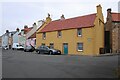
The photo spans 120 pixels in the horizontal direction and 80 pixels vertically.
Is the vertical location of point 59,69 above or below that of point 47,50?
below

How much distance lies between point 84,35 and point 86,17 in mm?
5887

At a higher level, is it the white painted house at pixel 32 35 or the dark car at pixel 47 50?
the white painted house at pixel 32 35

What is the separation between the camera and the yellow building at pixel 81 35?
3962 centimetres

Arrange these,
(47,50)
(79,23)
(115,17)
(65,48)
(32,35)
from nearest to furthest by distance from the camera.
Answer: (47,50), (79,23), (65,48), (115,17), (32,35)

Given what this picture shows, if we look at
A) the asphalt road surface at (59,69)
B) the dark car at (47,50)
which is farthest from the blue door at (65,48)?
the asphalt road surface at (59,69)

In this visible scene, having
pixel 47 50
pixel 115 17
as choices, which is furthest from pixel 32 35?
pixel 115 17

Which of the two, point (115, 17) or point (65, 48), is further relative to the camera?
point (115, 17)

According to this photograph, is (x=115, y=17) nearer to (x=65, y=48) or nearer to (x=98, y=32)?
(x=98, y=32)

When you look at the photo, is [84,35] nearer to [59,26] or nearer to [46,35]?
[59,26]

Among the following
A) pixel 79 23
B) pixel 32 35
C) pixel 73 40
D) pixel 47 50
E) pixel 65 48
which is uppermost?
pixel 79 23

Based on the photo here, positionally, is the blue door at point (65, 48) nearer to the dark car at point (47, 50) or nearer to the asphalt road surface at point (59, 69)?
the dark car at point (47, 50)

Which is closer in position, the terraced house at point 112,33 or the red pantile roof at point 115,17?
the terraced house at point 112,33

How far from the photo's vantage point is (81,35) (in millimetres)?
41312

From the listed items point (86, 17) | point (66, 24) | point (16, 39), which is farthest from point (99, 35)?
point (16, 39)
